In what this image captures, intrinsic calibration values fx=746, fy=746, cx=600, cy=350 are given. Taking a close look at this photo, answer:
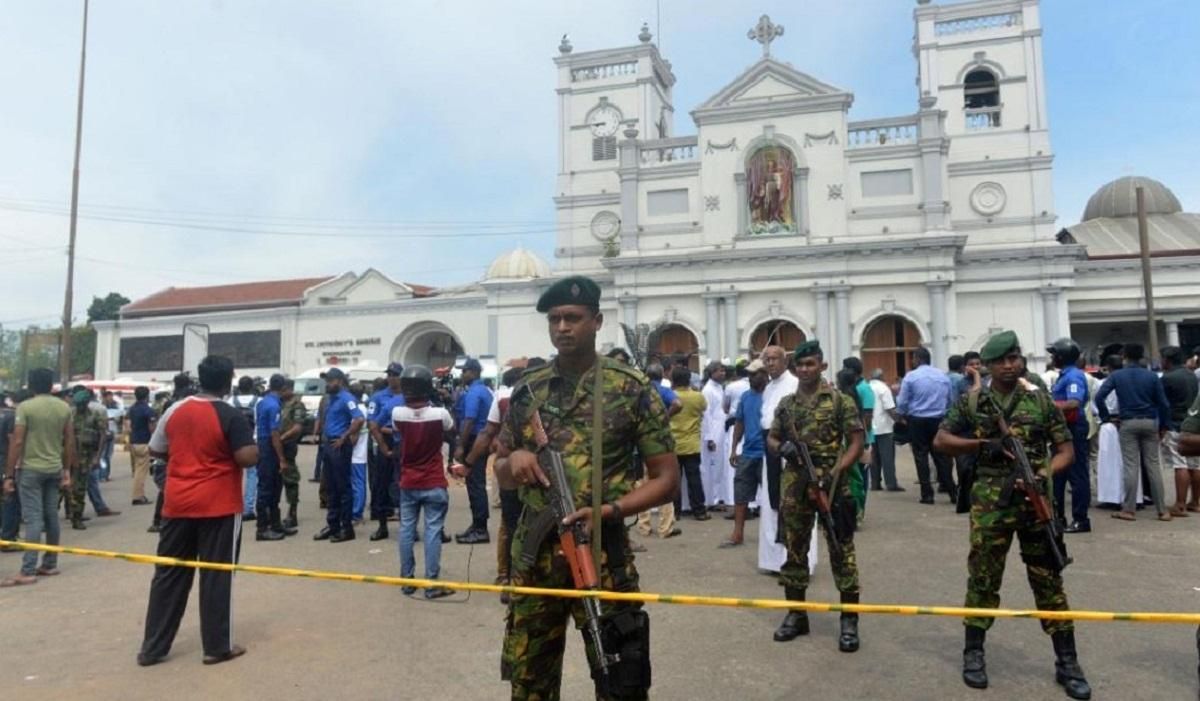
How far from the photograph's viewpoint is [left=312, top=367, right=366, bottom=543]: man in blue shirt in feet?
26.1

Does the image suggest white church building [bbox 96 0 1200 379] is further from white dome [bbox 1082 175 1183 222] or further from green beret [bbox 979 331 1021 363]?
green beret [bbox 979 331 1021 363]

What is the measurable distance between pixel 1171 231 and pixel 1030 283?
15.4 m

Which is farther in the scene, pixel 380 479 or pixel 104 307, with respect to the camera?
pixel 104 307

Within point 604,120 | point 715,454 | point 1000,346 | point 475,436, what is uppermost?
point 604,120

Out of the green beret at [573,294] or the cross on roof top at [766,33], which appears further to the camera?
the cross on roof top at [766,33]

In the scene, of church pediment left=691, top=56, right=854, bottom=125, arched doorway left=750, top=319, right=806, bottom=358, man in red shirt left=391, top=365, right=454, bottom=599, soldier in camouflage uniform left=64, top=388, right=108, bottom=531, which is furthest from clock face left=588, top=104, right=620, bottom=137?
man in red shirt left=391, top=365, right=454, bottom=599

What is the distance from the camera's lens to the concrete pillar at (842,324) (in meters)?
25.7

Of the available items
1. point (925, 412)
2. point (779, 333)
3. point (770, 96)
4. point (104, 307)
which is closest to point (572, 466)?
point (925, 412)

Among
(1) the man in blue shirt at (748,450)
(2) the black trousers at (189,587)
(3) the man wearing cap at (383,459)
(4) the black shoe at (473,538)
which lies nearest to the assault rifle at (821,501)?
(1) the man in blue shirt at (748,450)

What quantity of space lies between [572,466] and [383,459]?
6.24m

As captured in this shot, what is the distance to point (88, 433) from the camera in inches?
368

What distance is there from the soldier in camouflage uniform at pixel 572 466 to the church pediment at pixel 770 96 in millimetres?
26777

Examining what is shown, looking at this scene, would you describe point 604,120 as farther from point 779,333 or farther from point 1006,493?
point 1006,493

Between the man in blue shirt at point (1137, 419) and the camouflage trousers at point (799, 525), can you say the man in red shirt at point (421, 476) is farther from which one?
the man in blue shirt at point (1137, 419)
